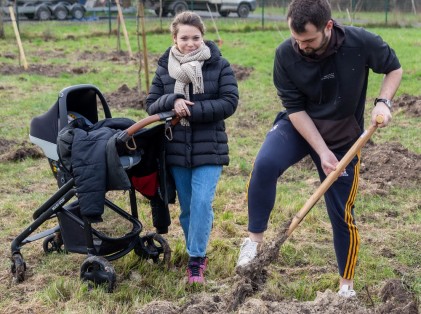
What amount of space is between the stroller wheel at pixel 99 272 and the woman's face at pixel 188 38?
1.45m

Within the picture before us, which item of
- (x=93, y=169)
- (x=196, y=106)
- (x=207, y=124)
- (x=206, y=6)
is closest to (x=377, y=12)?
(x=206, y=6)

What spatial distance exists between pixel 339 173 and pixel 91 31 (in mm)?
21668

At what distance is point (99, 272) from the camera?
4301 mm

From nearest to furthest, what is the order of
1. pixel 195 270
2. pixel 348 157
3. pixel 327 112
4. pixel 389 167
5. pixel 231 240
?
pixel 348 157 → pixel 327 112 → pixel 195 270 → pixel 231 240 → pixel 389 167

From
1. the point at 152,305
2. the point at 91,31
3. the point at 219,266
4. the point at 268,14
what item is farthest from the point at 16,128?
the point at 268,14

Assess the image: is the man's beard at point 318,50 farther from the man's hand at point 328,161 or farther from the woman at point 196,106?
the woman at point 196,106

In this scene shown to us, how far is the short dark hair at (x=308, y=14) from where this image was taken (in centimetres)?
342

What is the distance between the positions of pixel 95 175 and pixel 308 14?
1568 millimetres

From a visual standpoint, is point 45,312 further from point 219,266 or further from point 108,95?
point 108,95

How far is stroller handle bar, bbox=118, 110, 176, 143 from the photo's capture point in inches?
159

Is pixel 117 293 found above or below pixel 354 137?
below

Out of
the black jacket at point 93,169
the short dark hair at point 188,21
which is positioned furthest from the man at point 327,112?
the black jacket at point 93,169

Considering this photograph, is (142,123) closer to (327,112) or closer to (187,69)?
(187,69)

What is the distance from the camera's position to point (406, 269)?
186 inches
